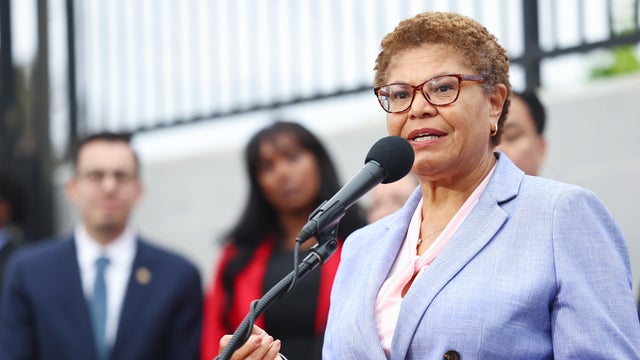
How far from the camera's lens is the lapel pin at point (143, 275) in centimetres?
484

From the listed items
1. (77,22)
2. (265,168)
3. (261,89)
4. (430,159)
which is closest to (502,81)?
(430,159)

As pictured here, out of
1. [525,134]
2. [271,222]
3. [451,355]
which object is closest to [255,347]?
[451,355]

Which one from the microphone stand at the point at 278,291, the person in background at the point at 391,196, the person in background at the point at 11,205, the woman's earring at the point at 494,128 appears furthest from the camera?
the person in background at the point at 11,205

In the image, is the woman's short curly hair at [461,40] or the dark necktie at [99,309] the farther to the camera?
the dark necktie at [99,309]

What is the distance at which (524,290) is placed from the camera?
7.45 ft

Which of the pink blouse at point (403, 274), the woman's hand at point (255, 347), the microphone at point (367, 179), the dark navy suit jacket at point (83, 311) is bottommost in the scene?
the dark navy suit jacket at point (83, 311)

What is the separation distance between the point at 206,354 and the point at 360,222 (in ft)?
2.95

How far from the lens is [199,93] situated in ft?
21.4

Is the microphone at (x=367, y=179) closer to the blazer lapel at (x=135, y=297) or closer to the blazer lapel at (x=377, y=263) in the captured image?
the blazer lapel at (x=377, y=263)

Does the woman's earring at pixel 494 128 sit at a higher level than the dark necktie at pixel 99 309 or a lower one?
higher

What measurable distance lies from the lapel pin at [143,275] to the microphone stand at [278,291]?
2.64 metres

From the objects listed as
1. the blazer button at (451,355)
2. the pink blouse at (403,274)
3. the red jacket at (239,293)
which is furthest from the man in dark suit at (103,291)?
the blazer button at (451,355)

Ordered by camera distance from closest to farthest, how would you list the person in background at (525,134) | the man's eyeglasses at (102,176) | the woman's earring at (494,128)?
the woman's earring at (494,128) → the person in background at (525,134) → the man's eyeglasses at (102,176)

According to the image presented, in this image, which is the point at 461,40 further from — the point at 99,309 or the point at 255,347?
the point at 99,309
